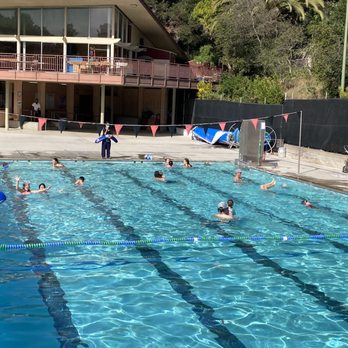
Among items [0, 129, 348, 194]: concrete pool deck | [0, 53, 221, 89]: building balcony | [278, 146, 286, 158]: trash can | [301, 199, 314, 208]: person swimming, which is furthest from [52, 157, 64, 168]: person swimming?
[0, 53, 221, 89]: building balcony

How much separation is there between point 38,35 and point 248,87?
1319cm

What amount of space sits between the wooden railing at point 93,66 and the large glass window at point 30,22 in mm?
1948

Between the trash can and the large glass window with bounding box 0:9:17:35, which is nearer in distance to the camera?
the trash can

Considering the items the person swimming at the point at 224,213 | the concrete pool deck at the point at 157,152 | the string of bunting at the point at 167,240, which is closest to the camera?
the string of bunting at the point at 167,240

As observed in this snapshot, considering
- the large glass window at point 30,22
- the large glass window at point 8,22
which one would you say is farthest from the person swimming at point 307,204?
the large glass window at point 8,22

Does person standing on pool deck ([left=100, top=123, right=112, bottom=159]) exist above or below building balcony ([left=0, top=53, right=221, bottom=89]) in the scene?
below

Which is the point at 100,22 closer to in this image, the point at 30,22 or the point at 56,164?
the point at 30,22

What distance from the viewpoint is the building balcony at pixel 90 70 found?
2950cm

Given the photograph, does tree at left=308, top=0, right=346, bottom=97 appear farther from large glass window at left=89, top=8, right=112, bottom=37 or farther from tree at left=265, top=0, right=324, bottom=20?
large glass window at left=89, top=8, right=112, bottom=37

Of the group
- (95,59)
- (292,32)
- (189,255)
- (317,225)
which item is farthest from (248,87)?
(189,255)

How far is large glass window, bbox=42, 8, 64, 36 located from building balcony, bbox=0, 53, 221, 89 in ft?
6.22

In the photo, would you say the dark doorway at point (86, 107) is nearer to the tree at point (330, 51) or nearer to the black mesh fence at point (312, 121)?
the black mesh fence at point (312, 121)

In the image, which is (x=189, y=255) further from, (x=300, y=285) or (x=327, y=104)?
(x=327, y=104)

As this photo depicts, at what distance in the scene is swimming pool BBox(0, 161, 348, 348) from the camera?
20.2ft
